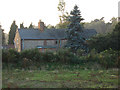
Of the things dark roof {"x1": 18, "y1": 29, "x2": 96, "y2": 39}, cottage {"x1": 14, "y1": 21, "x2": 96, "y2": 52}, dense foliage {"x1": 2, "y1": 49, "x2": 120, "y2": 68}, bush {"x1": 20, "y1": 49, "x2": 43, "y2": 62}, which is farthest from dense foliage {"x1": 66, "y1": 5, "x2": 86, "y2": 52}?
bush {"x1": 20, "y1": 49, "x2": 43, "y2": 62}

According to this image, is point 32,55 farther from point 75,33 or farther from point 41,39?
point 41,39

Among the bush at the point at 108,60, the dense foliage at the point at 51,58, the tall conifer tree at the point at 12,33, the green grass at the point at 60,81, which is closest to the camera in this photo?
the green grass at the point at 60,81

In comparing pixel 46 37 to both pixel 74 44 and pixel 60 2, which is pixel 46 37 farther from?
pixel 60 2

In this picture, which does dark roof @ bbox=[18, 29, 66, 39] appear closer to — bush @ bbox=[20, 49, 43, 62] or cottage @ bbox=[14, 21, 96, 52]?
cottage @ bbox=[14, 21, 96, 52]

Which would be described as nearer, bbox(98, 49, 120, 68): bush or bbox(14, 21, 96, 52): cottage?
bbox(98, 49, 120, 68): bush

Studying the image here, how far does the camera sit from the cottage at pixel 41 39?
31.7 meters

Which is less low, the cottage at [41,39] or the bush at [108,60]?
the cottage at [41,39]

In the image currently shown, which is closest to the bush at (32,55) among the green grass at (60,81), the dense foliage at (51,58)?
the dense foliage at (51,58)

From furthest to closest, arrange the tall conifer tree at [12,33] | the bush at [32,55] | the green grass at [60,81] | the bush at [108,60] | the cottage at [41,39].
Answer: the tall conifer tree at [12,33] < the cottage at [41,39] < the bush at [32,55] < the bush at [108,60] < the green grass at [60,81]

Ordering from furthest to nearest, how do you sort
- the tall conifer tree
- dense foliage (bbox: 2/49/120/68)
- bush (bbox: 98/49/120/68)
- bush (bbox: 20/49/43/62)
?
the tall conifer tree → bush (bbox: 20/49/43/62) → dense foliage (bbox: 2/49/120/68) → bush (bbox: 98/49/120/68)

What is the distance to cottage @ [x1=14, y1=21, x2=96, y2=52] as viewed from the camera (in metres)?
31.7

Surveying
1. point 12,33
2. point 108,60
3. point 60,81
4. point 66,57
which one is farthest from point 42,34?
point 60,81

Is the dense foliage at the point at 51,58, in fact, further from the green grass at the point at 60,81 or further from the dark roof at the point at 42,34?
the dark roof at the point at 42,34

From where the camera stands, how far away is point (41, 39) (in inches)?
1275
